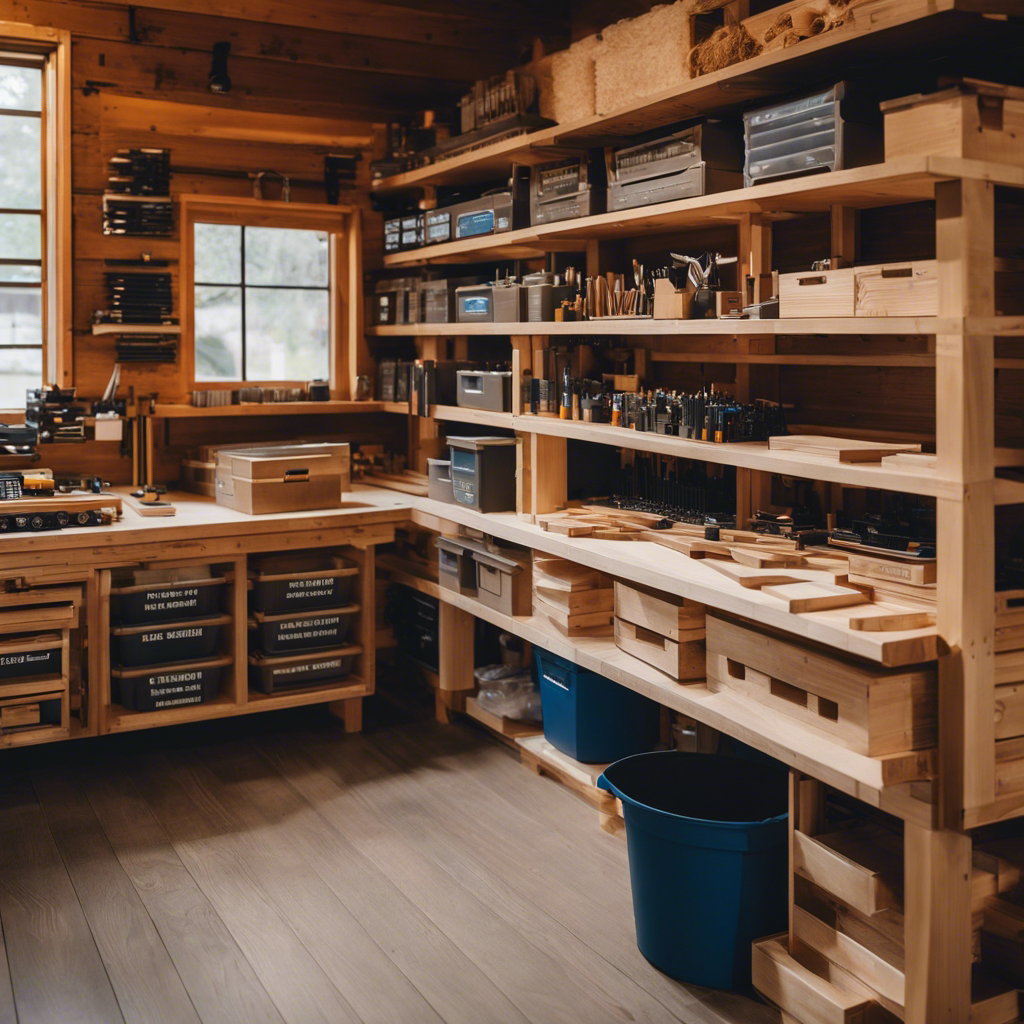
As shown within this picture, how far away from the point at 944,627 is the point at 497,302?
8.04ft

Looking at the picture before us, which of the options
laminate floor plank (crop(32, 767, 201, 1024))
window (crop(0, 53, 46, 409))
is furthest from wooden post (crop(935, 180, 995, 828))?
window (crop(0, 53, 46, 409))

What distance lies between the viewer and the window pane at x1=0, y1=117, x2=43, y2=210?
5.01 m

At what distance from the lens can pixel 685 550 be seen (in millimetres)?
3408

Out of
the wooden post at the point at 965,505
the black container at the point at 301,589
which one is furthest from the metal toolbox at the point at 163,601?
the wooden post at the point at 965,505

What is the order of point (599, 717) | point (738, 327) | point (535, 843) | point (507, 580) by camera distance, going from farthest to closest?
point (507, 580), point (599, 717), point (535, 843), point (738, 327)

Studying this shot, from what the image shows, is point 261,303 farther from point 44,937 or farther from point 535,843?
point 44,937

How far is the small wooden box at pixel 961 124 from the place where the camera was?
94.3 inches

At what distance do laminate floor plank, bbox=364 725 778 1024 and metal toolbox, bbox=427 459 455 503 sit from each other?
3.23ft

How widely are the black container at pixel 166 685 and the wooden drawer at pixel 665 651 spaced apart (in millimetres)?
1806

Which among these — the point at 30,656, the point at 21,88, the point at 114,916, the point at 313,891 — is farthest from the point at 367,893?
the point at 21,88

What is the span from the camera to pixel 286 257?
222 inches

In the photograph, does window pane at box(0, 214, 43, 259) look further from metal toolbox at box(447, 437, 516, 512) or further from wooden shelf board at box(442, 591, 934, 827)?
wooden shelf board at box(442, 591, 934, 827)

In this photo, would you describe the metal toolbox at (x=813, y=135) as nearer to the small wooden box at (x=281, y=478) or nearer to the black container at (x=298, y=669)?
the small wooden box at (x=281, y=478)

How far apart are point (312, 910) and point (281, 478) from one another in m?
1.90
